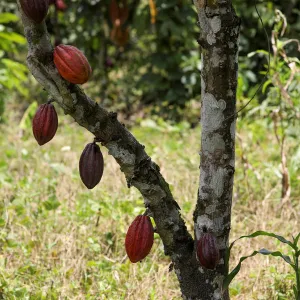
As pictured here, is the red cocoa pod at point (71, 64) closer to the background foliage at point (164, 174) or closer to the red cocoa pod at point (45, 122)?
the red cocoa pod at point (45, 122)

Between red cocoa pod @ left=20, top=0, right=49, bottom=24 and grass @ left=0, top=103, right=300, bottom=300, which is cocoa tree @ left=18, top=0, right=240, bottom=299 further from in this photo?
grass @ left=0, top=103, right=300, bottom=300

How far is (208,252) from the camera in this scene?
1.53 metres

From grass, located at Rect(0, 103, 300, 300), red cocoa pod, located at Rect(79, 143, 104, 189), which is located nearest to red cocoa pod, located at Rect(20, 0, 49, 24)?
red cocoa pod, located at Rect(79, 143, 104, 189)

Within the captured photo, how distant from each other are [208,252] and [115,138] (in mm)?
407

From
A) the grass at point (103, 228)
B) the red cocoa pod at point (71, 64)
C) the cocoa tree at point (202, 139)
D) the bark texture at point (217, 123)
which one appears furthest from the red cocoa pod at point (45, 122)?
the grass at point (103, 228)

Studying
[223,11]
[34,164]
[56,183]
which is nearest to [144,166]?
[223,11]

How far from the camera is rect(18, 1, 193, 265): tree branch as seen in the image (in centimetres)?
138

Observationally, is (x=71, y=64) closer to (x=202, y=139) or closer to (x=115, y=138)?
(x=115, y=138)

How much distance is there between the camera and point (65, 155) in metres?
3.92

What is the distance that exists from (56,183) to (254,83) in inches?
112

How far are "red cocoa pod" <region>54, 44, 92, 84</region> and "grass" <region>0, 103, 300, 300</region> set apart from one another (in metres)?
0.99

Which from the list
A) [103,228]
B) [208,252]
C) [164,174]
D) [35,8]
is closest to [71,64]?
[35,8]

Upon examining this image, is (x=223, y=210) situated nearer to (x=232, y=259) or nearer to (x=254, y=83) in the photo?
(x=232, y=259)

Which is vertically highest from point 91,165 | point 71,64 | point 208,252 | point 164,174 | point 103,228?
point 164,174
